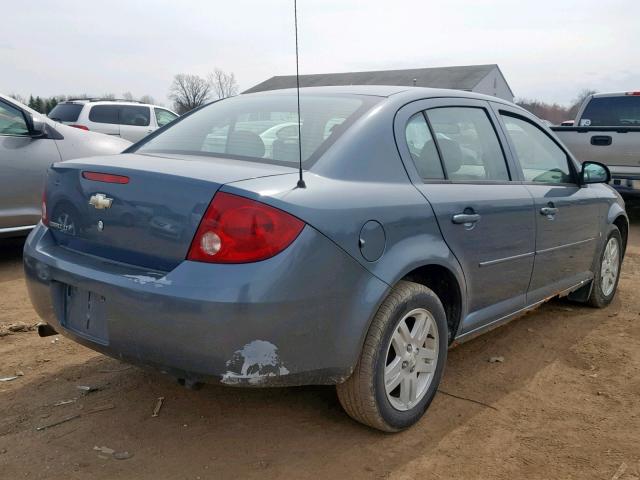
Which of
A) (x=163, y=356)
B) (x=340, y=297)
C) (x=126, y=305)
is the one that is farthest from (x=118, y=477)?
(x=340, y=297)

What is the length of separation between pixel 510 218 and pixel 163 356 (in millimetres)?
2040

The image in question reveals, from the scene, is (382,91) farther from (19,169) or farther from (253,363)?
(19,169)

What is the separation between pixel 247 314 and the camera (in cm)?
219

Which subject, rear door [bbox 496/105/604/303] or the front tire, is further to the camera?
rear door [bbox 496/105/604/303]

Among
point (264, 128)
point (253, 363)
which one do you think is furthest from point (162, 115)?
point (253, 363)

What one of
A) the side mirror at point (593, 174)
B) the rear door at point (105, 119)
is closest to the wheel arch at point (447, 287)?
the side mirror at point (593, 174)

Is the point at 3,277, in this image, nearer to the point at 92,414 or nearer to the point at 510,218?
the point at 92,414

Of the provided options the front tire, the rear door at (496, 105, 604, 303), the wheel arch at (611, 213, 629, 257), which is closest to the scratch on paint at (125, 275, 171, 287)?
the front tire

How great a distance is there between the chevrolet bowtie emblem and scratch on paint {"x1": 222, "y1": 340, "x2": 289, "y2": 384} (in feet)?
2.85

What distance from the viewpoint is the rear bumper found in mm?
2207

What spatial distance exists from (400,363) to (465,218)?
2.62 ft

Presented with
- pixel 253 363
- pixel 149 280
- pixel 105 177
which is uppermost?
pixel 105 177

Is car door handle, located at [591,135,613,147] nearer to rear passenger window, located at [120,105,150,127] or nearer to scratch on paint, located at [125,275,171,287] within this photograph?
scratch on paint, located at [125,275,171,287]

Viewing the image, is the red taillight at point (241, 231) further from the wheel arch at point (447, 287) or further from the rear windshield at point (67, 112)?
the rear windshield at point (67, 112)
